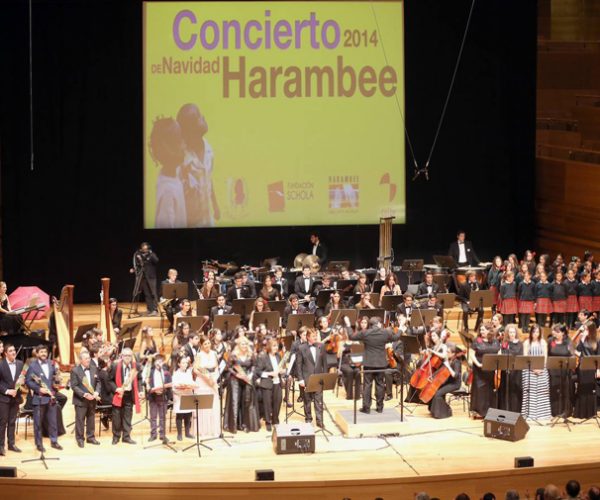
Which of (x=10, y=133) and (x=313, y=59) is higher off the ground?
(x=313, y=59)

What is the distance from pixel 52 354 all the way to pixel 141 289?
4.85 metres

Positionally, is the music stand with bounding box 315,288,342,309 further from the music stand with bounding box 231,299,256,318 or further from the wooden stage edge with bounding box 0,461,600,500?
the wooden stage edge with bounding box 0,461,600,500

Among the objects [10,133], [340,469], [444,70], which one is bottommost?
[340,469]

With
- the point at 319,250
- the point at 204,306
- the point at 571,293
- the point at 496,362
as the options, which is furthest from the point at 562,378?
the point at 319,250

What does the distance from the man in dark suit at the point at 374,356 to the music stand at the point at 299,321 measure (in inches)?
35.3

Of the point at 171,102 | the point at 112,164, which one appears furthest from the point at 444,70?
the point at 112,164

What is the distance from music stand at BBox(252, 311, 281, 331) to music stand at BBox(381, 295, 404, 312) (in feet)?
5.54

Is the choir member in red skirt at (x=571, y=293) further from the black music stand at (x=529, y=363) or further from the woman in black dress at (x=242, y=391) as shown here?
the woman in black dress at (x=242, y=391)

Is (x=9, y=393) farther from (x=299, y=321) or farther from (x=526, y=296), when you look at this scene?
(x=526, y=296)

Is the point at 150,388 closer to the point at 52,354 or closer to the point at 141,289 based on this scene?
the point at 52,354

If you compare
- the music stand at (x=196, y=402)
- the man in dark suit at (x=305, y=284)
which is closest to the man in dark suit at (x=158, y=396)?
the music stand at (x=196, y=402)

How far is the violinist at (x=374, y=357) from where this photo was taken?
1393cm

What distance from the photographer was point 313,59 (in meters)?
21.0

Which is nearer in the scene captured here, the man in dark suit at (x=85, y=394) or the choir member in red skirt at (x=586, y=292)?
the man in dark suit at (x=85, y=394)
